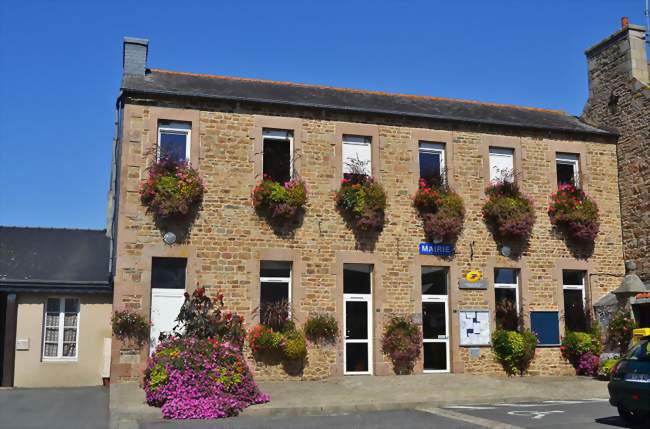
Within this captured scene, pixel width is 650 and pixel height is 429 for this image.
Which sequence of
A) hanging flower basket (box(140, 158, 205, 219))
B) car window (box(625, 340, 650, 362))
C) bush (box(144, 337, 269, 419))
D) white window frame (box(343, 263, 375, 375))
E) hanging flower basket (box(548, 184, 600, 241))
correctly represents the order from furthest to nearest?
1. hanging flower basket (box(548, 184, 600, 241))
2. white window frame (box(343, 263, 375, 375))
3. hanging flower basket (box(140, 158, 205, 219))
4. bush (box(144, 337, 269, 419))
5. car window (box(625, 340, 650, 362))

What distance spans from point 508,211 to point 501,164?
142 centimetres

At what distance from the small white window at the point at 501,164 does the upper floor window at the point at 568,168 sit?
133 centimetres

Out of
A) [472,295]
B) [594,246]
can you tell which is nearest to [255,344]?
[472,295]

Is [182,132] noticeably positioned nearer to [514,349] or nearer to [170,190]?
[170,190]

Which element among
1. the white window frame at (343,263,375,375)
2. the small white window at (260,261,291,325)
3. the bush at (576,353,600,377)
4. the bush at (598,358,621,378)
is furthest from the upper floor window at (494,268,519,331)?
the small white window at (260,261,291,325)

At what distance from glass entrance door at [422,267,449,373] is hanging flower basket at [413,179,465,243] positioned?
2.78ft

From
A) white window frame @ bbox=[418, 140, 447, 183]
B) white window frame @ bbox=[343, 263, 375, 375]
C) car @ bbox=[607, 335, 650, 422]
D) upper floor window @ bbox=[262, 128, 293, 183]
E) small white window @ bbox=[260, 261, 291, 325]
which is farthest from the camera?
white window frame @ bbox=[418, 140, 447, 183]

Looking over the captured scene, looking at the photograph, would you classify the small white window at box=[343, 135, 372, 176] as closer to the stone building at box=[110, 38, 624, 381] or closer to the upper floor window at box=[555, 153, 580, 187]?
the stone building at box=[110, 38, 624, 381]

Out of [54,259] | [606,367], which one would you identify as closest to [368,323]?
[606,367]

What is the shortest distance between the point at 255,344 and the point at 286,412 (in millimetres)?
2984

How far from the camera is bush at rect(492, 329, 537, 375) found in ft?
52.2

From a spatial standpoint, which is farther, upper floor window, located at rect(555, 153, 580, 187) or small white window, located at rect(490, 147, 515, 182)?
upper floor window, located at rect(555, 153, 580, 187)

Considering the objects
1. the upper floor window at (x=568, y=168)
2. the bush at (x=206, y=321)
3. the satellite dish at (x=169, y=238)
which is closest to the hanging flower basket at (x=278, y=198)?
the satellite dish at (x=169, y=238)

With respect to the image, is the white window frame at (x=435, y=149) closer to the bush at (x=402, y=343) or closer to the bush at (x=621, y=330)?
the bush at (x=402, y=343)
